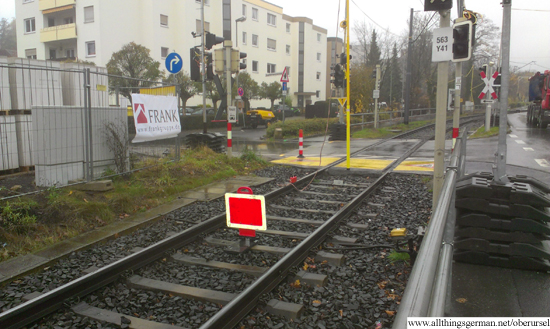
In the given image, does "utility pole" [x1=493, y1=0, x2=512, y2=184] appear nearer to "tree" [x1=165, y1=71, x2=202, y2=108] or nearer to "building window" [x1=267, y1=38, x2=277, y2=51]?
"tree" [x1=165, y1=71, x2=202, y2=108]

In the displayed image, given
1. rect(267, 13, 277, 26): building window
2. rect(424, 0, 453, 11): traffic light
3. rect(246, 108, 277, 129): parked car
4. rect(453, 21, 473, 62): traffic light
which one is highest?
rect(267, 13, 277, 26): building window

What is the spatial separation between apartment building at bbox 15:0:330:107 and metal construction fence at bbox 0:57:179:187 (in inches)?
→ 1120

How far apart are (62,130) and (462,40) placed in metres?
6.99

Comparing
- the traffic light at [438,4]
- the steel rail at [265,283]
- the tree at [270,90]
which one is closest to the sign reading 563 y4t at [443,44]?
the traffic light at [438,4]

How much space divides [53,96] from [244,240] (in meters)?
6.52

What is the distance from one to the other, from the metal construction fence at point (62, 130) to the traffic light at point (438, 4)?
5755 millimetres

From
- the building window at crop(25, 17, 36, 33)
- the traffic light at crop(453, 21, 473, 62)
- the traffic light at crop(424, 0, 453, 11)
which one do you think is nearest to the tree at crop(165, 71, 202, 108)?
the building window at crop(25, 17, 36, 33)

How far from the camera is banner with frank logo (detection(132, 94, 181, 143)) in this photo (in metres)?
9.00

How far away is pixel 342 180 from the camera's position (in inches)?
412

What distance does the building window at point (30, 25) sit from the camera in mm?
42094

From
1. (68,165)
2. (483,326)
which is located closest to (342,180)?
(68,165)

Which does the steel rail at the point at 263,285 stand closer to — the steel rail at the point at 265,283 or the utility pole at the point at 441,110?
the steel rail at the point at 265,283

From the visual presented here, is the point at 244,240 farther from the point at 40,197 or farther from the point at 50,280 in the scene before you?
the point at 40,197

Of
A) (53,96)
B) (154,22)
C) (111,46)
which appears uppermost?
(154,22)
